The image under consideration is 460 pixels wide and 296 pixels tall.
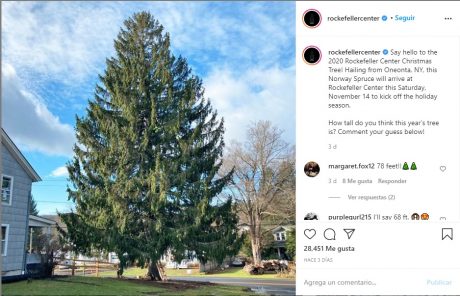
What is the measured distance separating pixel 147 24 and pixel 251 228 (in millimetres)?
6468

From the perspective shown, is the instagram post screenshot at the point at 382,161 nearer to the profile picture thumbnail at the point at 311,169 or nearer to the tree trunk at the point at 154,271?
the profile picture thumbnail at the point at 311,169

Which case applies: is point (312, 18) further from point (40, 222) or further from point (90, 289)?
point (40, 222)

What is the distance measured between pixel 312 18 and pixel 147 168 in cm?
835

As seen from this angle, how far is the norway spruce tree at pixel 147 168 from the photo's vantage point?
9.30 meters

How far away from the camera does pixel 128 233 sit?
30.8 ft

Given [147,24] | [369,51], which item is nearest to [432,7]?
[369,51]

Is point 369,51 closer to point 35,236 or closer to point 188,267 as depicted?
point 188,267

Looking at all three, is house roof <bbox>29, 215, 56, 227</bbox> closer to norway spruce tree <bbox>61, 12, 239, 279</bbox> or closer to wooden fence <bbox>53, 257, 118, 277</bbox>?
norway spruce tree <bbox>61, 12, 239, 279</bbox>

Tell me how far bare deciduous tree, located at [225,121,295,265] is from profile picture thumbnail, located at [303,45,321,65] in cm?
662

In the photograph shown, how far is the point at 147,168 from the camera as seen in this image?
9.55 meters

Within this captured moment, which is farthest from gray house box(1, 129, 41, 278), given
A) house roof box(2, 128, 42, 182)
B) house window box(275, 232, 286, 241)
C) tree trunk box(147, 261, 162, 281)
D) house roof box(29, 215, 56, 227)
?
house window box(275, 232, 286, 241)

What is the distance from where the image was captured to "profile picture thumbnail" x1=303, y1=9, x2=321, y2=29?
5.15 ft

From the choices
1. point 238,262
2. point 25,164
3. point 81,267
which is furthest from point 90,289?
point 238,262

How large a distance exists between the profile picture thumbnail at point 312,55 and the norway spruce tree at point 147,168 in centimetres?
785
